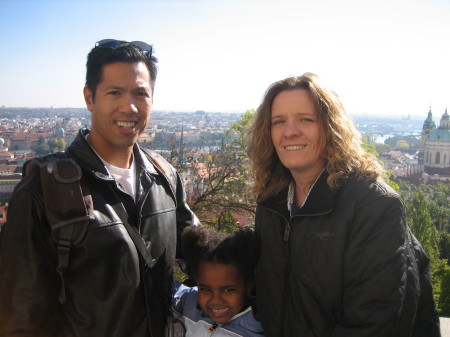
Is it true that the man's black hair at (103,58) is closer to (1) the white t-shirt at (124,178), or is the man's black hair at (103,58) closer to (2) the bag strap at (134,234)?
(1) the white t-shirt at (124,178)

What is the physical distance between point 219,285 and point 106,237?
898mm

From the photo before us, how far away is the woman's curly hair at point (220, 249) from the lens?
247cm

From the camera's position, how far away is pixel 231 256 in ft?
8.14

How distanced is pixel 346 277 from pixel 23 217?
1573 millimetres

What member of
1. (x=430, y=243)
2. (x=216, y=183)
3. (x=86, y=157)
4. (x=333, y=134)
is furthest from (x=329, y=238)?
(x=430, y=243)

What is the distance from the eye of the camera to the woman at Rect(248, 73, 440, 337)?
1.74 m

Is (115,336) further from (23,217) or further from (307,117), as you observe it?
(307,117)

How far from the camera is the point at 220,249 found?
2.50 meters

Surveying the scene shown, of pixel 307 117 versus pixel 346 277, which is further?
pixel 307 117

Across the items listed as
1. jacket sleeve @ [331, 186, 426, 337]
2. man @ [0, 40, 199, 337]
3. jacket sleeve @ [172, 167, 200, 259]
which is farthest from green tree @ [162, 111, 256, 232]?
jacket sleeve @ [331, 186, 426, 337]

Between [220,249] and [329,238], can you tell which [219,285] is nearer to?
[220,249]

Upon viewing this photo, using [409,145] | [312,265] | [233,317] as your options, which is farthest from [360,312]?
[409,145]

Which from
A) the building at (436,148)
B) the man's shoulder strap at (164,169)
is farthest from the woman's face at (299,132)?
the building at (436,148)

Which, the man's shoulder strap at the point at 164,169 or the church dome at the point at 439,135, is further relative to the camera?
the church dome at the point at 439,135
